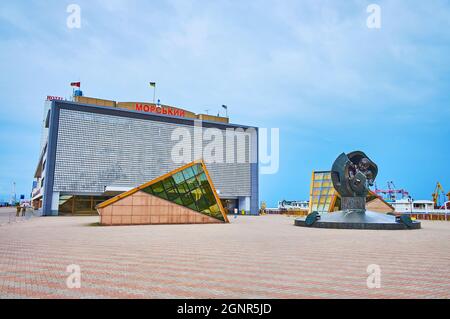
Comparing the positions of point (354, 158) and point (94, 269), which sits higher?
point (354, 158)

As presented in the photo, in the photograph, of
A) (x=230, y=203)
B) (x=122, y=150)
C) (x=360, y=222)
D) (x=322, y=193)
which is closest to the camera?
(x=360, y=222)

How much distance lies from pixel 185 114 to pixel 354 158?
4594 cm

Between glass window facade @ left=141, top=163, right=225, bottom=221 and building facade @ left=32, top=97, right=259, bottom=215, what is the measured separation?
27441 millimetres

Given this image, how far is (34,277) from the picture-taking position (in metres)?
7.89

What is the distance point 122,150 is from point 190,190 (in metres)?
32.8

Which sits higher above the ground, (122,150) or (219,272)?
(122,150)

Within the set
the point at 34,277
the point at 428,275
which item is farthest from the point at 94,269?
the point at 428,275

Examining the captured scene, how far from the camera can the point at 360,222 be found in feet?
86.8

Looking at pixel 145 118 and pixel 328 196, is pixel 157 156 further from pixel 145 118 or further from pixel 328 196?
pixel 328 196

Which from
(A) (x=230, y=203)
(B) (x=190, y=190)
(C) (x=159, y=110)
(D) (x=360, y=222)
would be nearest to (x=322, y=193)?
(A) (x=230, y=203)

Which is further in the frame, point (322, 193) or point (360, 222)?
point (322, 193)

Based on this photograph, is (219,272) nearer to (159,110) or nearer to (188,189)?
(188,189)

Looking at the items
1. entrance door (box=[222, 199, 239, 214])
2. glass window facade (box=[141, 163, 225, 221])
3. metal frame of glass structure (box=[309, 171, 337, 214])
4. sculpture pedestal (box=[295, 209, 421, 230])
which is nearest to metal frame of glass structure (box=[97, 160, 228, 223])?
glass window facade (box=[141, 163, 225, 221])

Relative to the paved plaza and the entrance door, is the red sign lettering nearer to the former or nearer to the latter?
the entrance door
